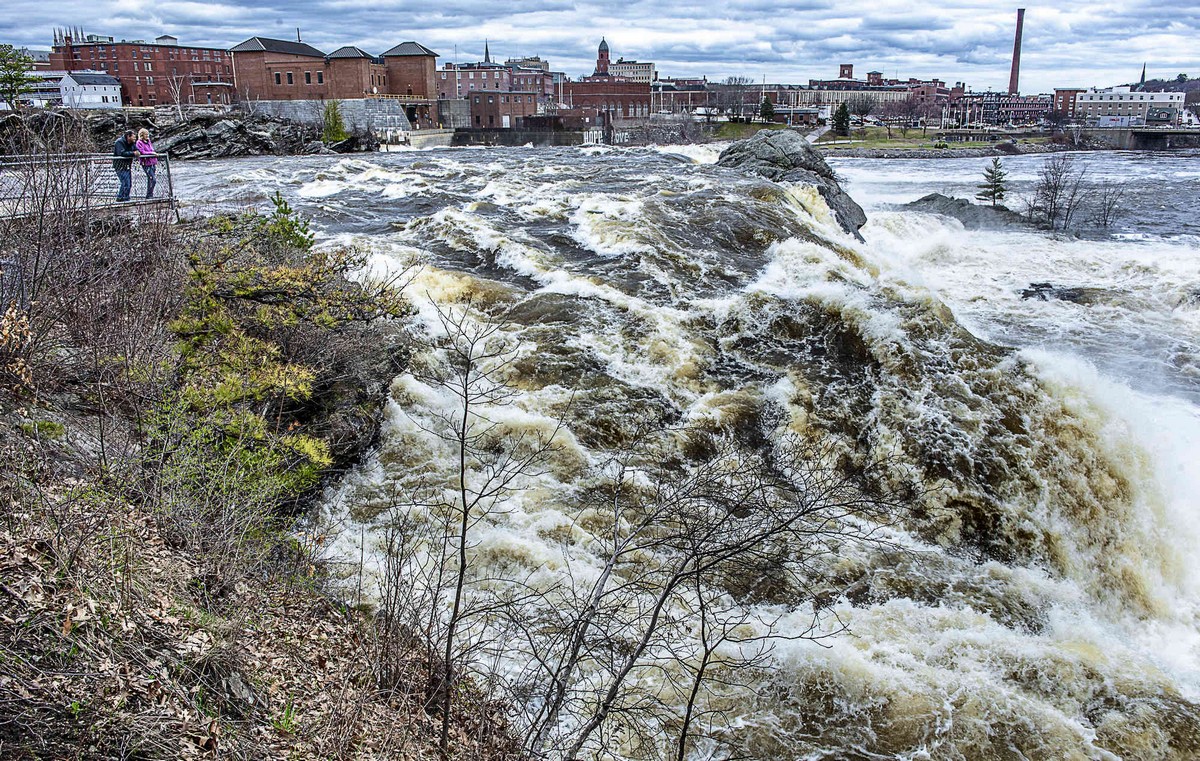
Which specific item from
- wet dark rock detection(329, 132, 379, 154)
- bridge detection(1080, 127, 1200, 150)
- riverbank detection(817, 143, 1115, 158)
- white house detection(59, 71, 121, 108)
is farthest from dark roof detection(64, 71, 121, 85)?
bridge detection(1080, 127, 1200, 150)

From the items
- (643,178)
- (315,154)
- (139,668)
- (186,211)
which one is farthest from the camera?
(315,154)

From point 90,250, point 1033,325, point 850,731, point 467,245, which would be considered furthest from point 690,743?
point 1033,325

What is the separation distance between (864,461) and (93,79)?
100829 millimetres

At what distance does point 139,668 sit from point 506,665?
3136 millimetres

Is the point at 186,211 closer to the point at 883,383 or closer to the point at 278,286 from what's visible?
the point at 278,286

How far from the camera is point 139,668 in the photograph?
16.8 ft

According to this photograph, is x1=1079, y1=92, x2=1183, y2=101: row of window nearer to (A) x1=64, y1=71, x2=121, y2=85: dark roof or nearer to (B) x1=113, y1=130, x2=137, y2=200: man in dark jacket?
(A) x1=64, y1=71, x2=121, y2=85: dark roof

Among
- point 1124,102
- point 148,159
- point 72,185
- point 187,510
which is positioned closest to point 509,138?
point 148,159

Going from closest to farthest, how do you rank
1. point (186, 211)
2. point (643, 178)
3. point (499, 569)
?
point (499, 569), point (186, 211), point (643, 178)

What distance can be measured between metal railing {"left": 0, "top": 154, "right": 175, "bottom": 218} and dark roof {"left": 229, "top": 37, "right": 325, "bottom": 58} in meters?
77.2

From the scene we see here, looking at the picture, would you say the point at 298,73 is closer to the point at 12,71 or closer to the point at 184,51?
the point at 184,51

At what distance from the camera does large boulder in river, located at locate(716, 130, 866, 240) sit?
2561 centimetres

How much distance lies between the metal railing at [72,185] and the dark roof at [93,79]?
274 ft

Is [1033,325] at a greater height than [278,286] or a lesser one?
lesser
